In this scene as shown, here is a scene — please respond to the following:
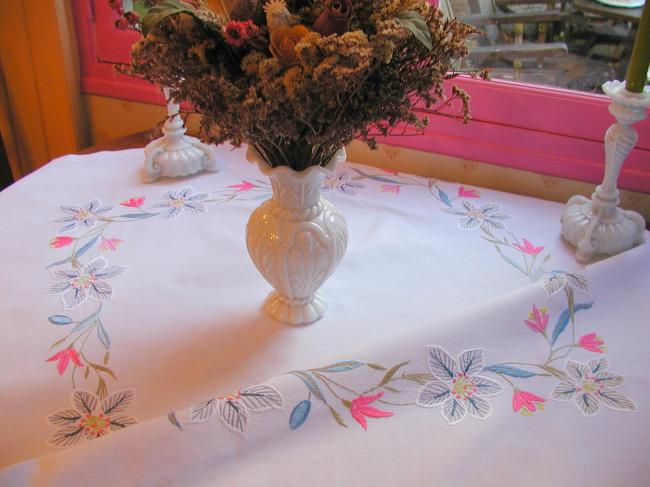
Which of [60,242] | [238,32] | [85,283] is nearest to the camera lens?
[238,32]

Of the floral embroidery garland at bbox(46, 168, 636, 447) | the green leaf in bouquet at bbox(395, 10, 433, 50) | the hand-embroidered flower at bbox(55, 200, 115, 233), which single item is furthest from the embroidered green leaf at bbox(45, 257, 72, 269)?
the green leaf in bouquet at bbox(395, 10, 433, 50)

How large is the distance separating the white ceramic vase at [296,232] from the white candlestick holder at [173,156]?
493 millimetres

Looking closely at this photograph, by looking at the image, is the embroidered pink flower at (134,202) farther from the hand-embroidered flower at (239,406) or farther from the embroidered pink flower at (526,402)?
the embroidered pink flower at (526,402)

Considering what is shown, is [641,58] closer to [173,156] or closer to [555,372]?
[555,372]

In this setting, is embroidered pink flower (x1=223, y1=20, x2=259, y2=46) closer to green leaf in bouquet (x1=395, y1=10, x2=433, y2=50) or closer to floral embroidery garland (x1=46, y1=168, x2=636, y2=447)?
green leaf in bouquet (x1=395, y1=10, x2=433, y2=50)

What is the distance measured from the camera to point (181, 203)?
4.12ft

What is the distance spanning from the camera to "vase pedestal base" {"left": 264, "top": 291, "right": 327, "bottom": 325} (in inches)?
36.6

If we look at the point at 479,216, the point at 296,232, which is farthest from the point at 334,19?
the point at 479,216

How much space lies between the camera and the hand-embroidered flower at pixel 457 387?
77 centimetres

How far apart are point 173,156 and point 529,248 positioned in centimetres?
73

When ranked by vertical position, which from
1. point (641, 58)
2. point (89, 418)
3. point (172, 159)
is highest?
point (641, 58)

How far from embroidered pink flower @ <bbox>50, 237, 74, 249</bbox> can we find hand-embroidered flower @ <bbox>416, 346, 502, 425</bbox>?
66cm

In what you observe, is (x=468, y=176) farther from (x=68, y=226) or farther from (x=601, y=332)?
(x=68, y=226)

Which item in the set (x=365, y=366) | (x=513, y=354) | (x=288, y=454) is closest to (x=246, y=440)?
(x=288, y=454)
